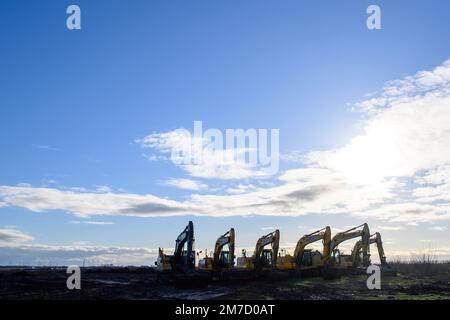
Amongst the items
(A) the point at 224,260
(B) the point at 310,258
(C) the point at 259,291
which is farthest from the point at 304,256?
(C) the point at 259,291

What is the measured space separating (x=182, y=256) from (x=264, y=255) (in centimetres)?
904

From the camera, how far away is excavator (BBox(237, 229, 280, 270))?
4494cm

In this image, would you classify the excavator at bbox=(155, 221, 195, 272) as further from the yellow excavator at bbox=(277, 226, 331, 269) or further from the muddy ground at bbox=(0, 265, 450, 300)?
the yellow excavator at bbox=(277, 226, 331, 269)

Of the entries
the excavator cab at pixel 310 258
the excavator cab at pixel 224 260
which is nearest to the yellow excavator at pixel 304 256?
the excavator cab at pixel 310 258

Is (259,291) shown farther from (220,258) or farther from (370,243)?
(370,243)

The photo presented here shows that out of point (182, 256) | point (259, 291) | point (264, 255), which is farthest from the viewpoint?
point (264, 255)

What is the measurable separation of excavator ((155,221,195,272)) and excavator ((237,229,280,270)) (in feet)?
25.9

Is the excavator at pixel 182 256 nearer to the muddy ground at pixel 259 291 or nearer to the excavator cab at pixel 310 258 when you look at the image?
the muddy ground at pixel 259 291

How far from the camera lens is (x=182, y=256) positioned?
40438 millimetres
